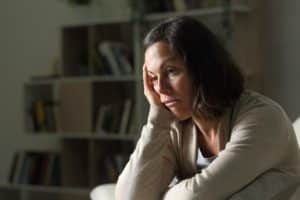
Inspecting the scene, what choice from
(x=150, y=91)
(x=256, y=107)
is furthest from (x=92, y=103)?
(x=256, y=107)

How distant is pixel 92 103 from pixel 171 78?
6.21 ft

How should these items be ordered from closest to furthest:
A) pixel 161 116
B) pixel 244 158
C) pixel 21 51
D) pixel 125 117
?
pixel 244 158, pixel 161 116, pixel 125 117, pixel 21 51

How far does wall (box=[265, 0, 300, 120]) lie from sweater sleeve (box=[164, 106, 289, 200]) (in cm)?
158

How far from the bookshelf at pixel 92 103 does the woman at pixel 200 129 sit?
156cm

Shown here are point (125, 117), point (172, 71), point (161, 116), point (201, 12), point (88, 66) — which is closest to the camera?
point (172, 71)

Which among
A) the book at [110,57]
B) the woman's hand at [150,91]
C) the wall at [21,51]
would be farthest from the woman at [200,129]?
the wall at [21,51]

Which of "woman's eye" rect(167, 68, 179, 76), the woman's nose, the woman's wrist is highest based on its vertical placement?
"woman's eye" rect(167, 68, 179, 76)

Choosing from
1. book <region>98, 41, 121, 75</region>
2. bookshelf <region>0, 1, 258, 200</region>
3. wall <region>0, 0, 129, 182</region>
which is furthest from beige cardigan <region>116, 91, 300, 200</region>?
wall <region>0, 0, 129, 182</region>

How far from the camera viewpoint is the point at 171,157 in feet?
5.32

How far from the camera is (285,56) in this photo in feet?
9.78

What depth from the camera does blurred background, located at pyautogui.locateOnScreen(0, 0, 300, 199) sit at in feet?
9.82

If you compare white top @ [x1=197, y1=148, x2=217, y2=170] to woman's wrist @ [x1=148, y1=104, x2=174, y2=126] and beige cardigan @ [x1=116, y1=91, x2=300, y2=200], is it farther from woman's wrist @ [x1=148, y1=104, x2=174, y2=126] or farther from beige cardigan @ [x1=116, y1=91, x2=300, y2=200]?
woman's wrist @ [x1=148, y1=104, x2=174, y2=126]

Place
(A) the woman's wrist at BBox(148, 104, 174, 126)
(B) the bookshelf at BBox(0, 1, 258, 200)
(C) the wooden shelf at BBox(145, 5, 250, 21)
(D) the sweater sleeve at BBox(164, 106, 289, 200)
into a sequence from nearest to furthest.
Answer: (D) the sweater sleeve at BBox(164, 106, 289, 200), (A) the woman's wrist at BBox(148, 104, 174, 126), (C) the wooden shelf at BBox(145, 5, 250, 21), (B) the bookshelf at BBox(0, 1, 258, 200)

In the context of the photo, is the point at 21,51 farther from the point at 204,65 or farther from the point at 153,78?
the point at 204,65
